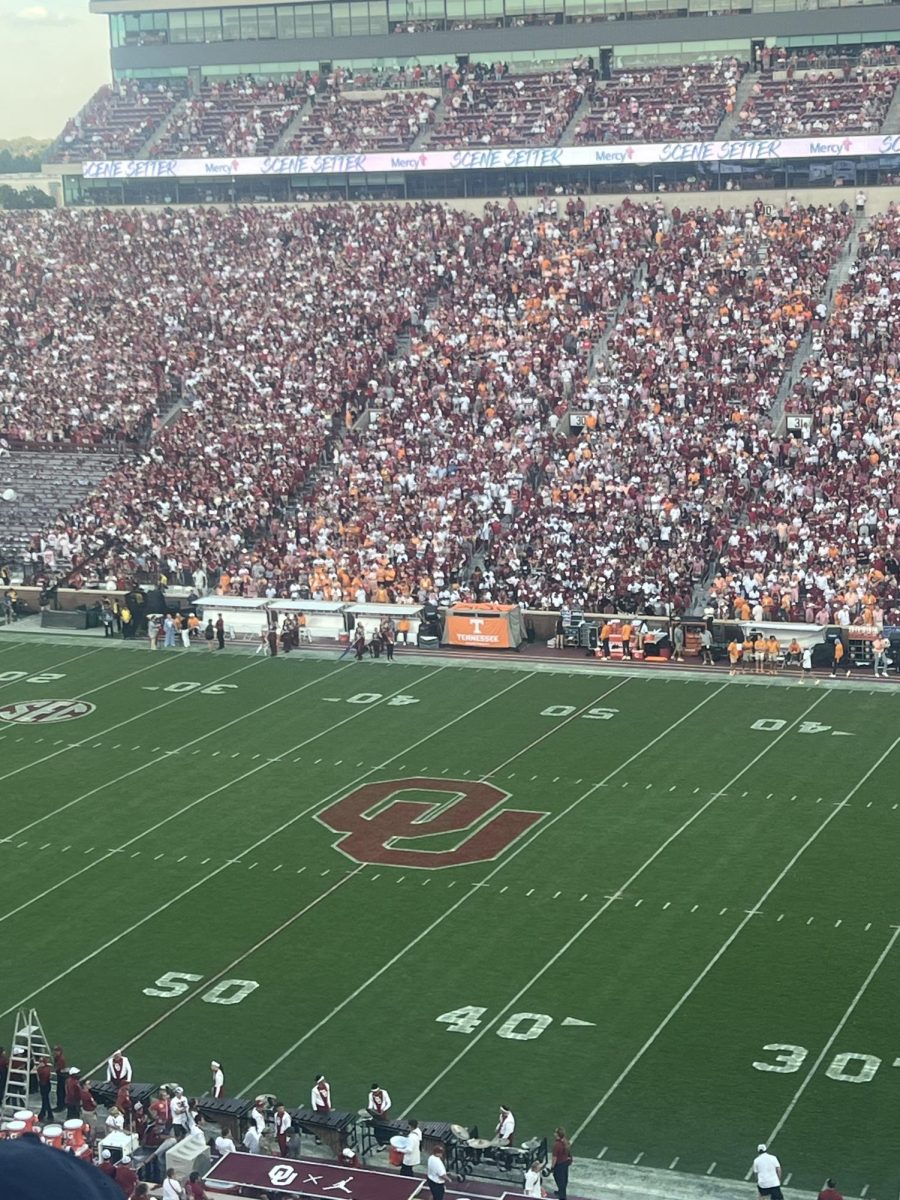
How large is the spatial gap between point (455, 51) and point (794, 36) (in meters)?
13.0

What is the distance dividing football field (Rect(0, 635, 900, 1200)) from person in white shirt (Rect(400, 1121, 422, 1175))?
1.04 meters

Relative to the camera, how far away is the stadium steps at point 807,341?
1852 inches

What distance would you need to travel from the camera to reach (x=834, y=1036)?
819 inches

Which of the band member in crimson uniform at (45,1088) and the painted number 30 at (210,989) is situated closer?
the band member in crimson uniform at (45,1088)

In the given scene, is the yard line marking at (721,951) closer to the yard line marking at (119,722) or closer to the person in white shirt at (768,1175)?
the person in white shirt at (768,1175)

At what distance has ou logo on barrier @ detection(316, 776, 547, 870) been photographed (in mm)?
27919

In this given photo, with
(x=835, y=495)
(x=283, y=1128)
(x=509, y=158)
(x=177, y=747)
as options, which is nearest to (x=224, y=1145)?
(x=283, y=1128)

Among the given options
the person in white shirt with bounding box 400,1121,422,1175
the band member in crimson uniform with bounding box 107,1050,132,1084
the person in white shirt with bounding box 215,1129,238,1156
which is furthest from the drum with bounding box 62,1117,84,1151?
the person in white shirt with bounding box 400,1121,422,1175

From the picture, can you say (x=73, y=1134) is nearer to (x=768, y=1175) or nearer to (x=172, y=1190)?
(x=172, y=1190)

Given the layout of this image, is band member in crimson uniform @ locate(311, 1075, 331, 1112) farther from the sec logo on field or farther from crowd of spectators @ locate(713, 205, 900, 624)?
crowd of spectators @ locate(713, 205, 900, 624)

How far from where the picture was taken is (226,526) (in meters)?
48.8

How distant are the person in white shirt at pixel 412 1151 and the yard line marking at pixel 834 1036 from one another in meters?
3.54

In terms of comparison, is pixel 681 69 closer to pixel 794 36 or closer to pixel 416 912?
pixel 794 36

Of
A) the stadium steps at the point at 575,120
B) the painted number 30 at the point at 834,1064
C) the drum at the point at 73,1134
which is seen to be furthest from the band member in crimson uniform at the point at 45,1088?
the stadium steps at the point at 575,120
